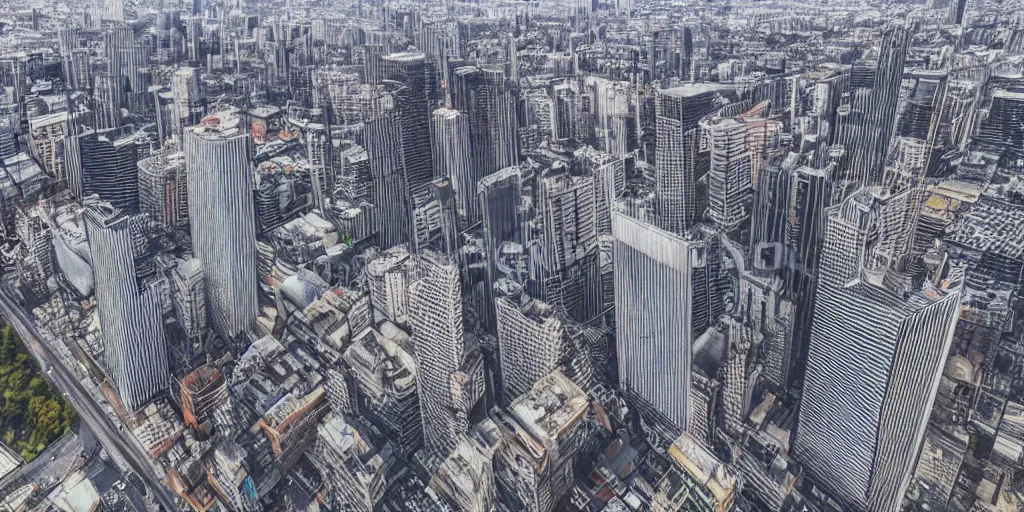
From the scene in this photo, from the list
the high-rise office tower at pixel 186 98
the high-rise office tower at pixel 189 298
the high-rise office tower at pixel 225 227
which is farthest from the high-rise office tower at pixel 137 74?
the high-rise office tower at pixel 189 298

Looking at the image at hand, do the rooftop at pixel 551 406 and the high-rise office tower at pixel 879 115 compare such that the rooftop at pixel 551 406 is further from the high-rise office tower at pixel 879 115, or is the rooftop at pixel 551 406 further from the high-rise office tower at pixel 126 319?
the high-rise office tower at pixel 126 319

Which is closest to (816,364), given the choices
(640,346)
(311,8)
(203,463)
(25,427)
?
(640,346)

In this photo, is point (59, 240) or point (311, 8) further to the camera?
point (311, 8)

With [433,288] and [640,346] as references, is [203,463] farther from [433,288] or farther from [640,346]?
[640,346]

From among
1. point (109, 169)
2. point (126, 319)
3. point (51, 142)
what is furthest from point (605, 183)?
point (51, 142)

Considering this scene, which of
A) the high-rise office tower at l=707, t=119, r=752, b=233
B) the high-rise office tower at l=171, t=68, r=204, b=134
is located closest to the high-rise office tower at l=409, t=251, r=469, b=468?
the high-rise office tower at l=707, t=119, r=752, b=233

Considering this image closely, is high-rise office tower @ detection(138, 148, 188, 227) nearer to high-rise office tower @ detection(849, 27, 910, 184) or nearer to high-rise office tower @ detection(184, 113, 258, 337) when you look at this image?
high-rise office tower @ detection(184, 113, 258, 337)

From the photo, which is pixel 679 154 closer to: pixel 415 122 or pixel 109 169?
pixel 415 122
